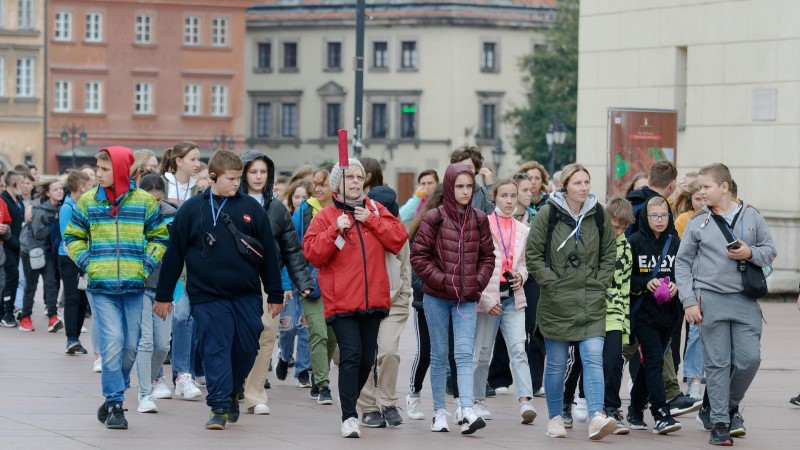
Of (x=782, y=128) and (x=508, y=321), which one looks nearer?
(x=508, y=321)

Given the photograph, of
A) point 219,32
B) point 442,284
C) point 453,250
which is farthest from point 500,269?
point 219,32

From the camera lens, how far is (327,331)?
1476cm

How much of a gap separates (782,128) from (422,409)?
14892 mm

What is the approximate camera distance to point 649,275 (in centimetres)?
1288

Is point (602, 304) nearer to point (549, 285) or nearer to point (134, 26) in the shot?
point (549, 285)

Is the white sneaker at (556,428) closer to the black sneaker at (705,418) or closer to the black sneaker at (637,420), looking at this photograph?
the black sneaker at (637,420)

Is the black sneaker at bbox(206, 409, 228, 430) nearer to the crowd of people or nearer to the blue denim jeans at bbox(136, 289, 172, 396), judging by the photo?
the crowd of people

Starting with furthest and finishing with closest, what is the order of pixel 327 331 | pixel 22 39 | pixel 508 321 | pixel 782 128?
pixel 22 39, pixel 782 128, pixel 327 331, pixel 508 321

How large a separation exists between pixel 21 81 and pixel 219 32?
1138cm

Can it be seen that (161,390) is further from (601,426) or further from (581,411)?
(601,426)

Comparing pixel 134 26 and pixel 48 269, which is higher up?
pixel 134 26

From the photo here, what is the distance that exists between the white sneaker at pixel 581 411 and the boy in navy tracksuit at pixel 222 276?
252 centimetres

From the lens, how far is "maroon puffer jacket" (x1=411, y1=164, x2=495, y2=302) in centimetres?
1238

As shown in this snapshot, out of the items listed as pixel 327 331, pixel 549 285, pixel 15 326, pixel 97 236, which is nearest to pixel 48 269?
pixel 15 326
